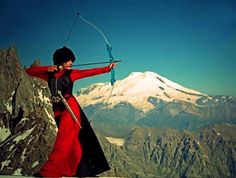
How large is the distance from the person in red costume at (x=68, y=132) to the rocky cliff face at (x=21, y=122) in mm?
34003

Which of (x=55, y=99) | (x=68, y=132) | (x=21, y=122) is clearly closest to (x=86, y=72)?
(x=55, y=99)

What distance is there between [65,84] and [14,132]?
249 ft

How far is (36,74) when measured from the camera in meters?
3.25

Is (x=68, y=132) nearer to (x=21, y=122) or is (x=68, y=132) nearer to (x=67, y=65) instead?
(x=67, y=65)

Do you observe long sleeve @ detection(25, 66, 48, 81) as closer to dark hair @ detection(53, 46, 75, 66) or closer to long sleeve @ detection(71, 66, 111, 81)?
dark hair @ detection(53, 46, 75, 66)

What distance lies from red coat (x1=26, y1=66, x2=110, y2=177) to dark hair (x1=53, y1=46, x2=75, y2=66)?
0.10m

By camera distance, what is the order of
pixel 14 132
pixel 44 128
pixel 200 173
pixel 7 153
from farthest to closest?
1. pixel 200 173
2. pixel 14 132
3. pixel 44 128
4. pixel 7 153

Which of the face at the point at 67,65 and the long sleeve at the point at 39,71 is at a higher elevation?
the face at the point at 67,65

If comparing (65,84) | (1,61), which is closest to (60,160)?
(65,84)

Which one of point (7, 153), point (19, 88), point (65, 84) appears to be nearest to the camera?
point (65, 84)

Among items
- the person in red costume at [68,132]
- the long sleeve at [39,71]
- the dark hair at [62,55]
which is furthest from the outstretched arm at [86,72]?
the long sleeve at [39,71]

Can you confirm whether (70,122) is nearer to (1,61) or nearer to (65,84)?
(65,84)

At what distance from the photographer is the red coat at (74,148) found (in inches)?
116

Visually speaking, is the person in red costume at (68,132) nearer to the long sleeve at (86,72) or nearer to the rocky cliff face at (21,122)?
the long sleeve at (86,72)
